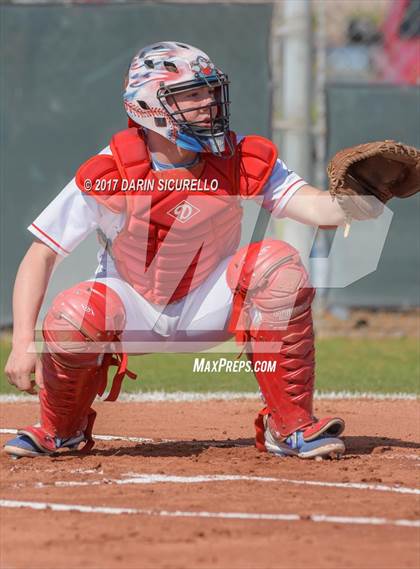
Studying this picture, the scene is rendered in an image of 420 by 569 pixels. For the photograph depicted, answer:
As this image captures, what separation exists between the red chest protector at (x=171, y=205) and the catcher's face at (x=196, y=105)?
22 centimetres

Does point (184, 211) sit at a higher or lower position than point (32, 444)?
higher

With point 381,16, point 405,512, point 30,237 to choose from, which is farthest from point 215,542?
point 381,16

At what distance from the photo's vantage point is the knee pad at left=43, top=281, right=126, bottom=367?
14.6ft

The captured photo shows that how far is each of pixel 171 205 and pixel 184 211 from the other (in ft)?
0.19

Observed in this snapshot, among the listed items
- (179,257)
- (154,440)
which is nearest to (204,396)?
(154,440)

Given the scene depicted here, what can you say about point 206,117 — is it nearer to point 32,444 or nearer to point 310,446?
point 310,446

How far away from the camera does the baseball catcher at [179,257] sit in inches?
178

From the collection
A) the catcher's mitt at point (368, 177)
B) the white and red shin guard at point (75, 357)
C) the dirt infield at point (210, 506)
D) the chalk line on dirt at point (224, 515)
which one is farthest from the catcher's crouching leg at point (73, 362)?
the catcher's mitt at point (368, 177)

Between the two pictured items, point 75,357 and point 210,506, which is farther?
point 75,357

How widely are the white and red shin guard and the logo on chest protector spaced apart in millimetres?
402

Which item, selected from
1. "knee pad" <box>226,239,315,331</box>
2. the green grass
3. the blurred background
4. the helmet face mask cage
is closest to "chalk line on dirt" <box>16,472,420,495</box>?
"knee pad" <box>226,239,315,331</box>

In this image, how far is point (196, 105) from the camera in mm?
4719

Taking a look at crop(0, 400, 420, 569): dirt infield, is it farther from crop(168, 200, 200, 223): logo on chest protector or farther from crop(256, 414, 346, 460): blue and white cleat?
crop(168, 200, 200, 223): logo on chest protector

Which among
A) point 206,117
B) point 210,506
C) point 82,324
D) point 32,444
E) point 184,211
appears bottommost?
point 32,444
